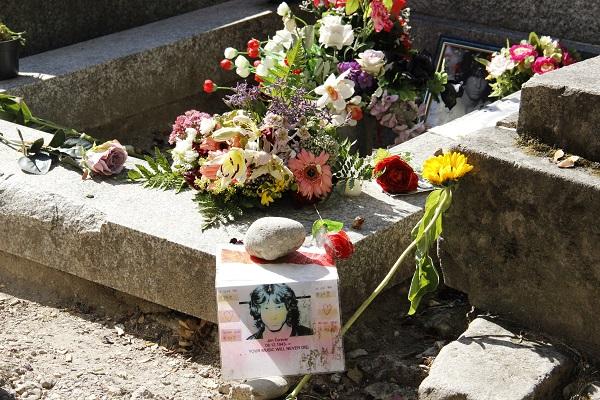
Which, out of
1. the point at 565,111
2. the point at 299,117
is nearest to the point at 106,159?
the point at 299,117

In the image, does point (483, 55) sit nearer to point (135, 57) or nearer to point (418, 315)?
point (135, 57)

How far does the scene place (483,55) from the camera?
20.9 ft

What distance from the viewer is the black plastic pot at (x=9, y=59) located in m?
5.63

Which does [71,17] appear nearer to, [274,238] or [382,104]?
[382,104]

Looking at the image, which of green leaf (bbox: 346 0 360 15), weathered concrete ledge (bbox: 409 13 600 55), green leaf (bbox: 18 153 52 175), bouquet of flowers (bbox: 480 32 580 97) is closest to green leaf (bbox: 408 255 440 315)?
green leaf (bbox: 18 153 52 175)

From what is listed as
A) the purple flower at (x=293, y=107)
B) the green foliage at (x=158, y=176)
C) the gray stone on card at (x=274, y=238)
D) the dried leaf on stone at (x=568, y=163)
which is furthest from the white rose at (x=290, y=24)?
the dried leaf on stone at (x=568, y=163)

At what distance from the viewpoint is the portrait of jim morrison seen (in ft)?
11.7

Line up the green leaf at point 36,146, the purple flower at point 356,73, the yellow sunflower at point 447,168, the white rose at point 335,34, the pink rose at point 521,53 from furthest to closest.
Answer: the pink rose at point 521,53
the purple flower at point 356,73
the white rose at point 335,34
the green leaf at point 36,146
the yellow sunflower at point 447,168

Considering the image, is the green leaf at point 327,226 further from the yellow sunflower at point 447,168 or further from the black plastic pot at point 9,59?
the black plastic pot at point 9,59

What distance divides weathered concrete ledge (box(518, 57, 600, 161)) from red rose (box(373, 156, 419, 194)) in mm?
669

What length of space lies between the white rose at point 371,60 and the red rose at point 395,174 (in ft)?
3.62

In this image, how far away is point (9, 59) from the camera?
18.6 feet

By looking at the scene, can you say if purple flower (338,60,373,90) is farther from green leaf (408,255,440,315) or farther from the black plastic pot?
green leaf (408,255,440,315)

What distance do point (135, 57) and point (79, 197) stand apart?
2042 millimetres
